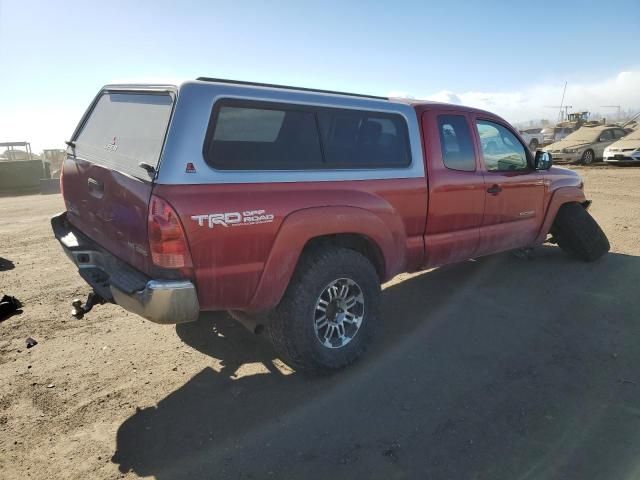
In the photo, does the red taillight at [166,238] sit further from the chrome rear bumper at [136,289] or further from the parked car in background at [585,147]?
the parked car in background at [585,147]

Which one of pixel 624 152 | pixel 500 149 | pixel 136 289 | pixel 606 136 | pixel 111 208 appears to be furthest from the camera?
pixel 606 136

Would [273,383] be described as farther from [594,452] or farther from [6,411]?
[594,452]

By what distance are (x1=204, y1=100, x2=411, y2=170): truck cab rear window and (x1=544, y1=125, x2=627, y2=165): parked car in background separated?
59.9ft

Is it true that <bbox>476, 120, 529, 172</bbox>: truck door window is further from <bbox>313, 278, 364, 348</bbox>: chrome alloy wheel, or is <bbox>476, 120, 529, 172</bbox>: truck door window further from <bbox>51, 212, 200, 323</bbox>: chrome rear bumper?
<bbox>51, 212, 200, 323</bbox>: chrome rear bumper

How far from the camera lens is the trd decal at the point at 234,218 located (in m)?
2.72

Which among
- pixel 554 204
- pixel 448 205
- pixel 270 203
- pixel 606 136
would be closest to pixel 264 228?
pixel 270 203

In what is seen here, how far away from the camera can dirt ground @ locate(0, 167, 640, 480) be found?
8.44 feet

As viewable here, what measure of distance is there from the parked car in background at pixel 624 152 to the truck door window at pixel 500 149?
16.4m

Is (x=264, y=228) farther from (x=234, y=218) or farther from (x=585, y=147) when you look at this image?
(x=585, y=147)

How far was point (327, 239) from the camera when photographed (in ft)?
11.4

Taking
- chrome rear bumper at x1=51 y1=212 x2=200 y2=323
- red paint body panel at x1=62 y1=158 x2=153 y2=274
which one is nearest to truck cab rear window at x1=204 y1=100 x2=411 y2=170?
red paint body panel at x1=62 y1=158 x2=153 y2=274

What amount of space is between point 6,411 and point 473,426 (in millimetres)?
2941

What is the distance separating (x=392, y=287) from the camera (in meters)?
5.39

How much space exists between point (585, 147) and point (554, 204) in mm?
16961
